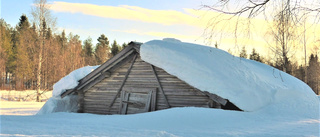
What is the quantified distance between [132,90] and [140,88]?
0.51m

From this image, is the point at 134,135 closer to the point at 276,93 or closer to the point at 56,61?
the point at 276,93

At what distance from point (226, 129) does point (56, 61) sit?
1300 inches

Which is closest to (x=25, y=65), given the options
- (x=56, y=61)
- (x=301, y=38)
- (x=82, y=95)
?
(x=56, y=61)

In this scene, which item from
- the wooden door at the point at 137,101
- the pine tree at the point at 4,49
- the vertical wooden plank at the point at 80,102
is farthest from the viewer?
the pine tree at the point at 4,49

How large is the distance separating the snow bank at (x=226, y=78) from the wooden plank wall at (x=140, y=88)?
89 centimetres

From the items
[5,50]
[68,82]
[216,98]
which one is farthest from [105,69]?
[5,50]

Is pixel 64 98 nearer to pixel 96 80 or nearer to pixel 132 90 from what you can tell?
pixel 96 80

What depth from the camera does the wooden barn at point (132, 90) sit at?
452 inches

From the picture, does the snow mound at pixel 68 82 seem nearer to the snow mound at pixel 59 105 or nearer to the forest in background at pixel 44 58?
the snow mound at pixel 59 105

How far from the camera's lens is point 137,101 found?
12797 mm

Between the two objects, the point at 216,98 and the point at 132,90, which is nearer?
the point at 216,98

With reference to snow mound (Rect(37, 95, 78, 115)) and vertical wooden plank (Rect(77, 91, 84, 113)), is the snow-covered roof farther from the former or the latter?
snow mound (Rect(37, 95, 78, 115))

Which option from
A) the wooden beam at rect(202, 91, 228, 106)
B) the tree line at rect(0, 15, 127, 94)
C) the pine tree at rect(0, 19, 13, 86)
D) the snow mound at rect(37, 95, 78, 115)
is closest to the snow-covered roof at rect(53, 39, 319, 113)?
the wooden beam at rect(202, 91, 228, 106)

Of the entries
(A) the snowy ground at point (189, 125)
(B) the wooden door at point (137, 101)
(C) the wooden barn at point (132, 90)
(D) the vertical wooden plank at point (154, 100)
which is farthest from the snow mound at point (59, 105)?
(A) the snowy ground at point (189, 125)
